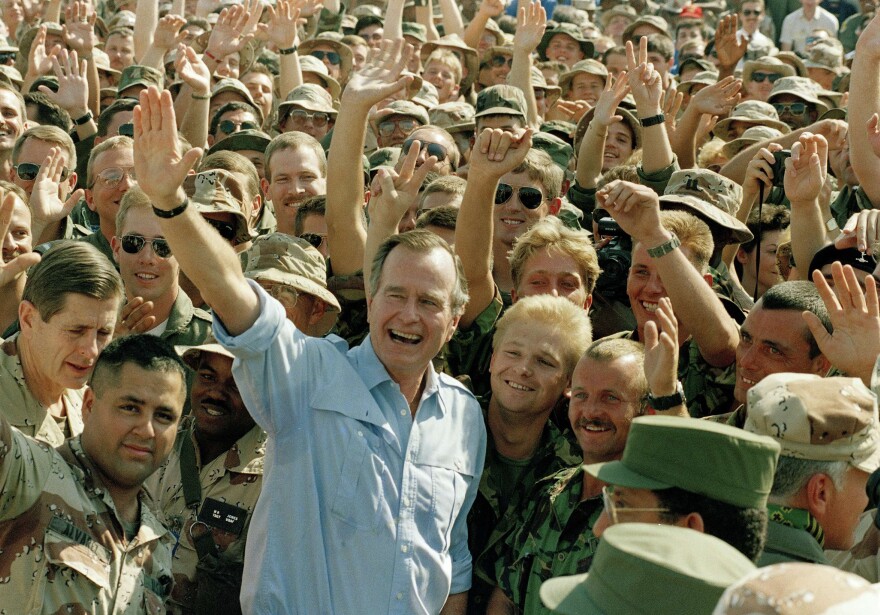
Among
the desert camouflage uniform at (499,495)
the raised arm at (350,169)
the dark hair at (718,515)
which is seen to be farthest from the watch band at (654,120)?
the dark hair at (718,515)

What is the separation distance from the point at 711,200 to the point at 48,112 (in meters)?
4.57

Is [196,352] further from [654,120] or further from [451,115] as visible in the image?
[451,115]

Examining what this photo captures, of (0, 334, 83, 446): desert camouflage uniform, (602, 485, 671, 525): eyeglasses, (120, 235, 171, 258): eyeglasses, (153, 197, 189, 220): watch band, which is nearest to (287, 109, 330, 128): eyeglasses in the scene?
(120, 235, 171, 258): eyeglasses

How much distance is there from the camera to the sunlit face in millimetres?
4352

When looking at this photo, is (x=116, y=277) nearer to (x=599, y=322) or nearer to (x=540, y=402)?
(x=540, y=402)

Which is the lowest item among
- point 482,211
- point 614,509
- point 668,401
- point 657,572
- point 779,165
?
point 668,401

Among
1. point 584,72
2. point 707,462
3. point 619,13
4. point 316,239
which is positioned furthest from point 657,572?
point 619,13

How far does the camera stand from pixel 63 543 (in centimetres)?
377

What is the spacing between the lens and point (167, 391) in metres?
4.18

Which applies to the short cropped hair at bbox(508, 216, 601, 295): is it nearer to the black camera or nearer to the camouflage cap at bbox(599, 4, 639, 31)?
the black camera

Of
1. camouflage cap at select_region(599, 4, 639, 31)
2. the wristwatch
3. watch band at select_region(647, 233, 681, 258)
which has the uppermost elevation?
camouflage cap at select_region(599, 4, 639, 31)

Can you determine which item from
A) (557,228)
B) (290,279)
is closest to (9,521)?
(290,279)

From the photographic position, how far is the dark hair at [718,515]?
9.34 ft

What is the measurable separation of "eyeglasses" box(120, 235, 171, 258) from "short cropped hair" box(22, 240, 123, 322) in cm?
101
